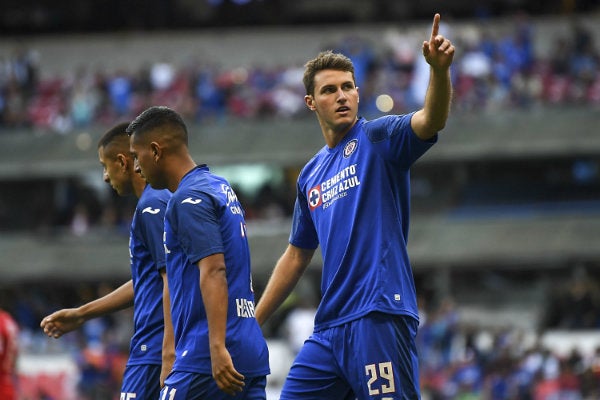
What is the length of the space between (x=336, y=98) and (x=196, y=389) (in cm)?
186

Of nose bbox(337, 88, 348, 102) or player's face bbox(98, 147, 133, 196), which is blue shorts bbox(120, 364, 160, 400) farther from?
nose bbox(337, 88, 348, 102)

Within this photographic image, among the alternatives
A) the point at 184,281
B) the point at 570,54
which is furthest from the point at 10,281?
the point at 184,281

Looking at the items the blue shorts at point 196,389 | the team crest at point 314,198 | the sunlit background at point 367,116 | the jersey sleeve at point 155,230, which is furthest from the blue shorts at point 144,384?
the sunlit background at point 367,116

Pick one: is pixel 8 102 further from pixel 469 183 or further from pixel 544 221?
pixel 544 221

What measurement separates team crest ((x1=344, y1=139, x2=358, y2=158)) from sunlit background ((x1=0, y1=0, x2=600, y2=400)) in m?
15.7

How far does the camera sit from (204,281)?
252 inches

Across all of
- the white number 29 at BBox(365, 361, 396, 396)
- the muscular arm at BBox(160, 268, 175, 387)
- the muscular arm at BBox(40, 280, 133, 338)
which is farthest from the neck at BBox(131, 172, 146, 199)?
the white number 29 at BBox(365, 361, 396, 396)

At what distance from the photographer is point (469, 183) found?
30.7 m

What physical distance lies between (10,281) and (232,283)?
23582mm

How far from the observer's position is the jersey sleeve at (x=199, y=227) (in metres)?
6.45

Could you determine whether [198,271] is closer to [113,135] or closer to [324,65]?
[324,65]

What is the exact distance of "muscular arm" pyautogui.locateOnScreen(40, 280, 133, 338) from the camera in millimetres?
7867

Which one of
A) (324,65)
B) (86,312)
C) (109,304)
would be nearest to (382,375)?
(324,65)

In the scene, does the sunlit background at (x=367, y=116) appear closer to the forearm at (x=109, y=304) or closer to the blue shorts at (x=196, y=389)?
the forearm at (x=109, y=304)
